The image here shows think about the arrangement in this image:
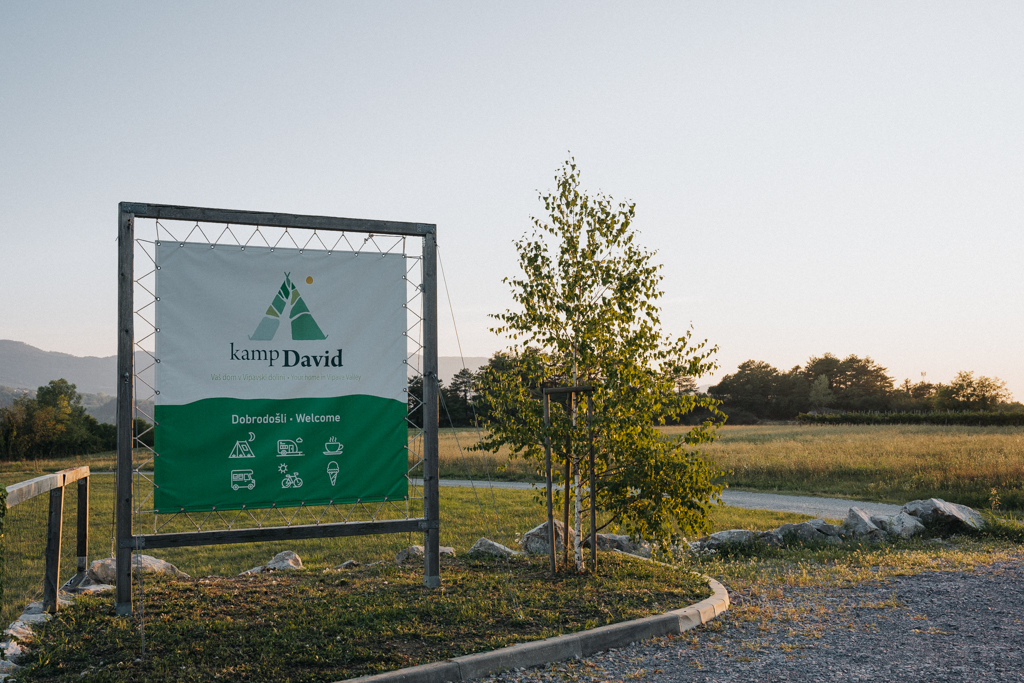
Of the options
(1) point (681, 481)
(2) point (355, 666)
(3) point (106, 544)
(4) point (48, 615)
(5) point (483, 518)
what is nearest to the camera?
(2) point (355, 666)

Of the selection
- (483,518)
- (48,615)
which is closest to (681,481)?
(48,615)

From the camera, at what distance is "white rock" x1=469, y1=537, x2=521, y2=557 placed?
8930 mm

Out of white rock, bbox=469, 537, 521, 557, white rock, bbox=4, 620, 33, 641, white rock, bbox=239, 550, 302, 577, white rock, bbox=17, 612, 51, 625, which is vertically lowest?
white rock, bbox=239, 550, 302, 577

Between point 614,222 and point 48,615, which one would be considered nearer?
point 48,615

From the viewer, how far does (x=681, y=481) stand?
762cm

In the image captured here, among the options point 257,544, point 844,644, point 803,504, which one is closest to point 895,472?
point 803,504

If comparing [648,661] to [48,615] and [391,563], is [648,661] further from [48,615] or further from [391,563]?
[48,615]

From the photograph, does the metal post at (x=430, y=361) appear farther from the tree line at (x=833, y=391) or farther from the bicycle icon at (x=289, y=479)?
the tree line at (x=833, y=391)

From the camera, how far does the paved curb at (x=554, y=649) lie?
485cm

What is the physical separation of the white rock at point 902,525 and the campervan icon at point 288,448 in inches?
391

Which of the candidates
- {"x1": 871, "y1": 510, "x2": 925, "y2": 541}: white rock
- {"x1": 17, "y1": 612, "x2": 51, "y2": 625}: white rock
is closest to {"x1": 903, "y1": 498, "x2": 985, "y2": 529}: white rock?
{"x1": 871, "y1": 510, "x2": 925, "y2": 541}: white rock

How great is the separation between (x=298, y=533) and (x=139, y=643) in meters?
1.62

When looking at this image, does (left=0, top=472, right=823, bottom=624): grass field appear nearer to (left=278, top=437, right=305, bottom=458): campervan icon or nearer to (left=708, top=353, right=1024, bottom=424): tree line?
(left=278, top=437, right=305, bottom=458): campervan icon

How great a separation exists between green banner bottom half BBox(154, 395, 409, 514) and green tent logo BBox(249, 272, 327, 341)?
2.12 feet
